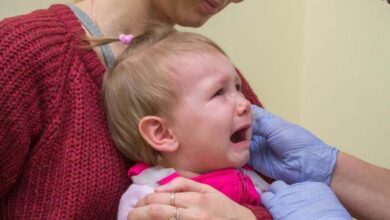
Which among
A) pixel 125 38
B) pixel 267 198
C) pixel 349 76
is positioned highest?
pixel 125 38

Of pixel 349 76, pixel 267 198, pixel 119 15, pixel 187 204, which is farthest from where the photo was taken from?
Answer: pixel 349 76

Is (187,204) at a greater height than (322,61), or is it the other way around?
(187,204)

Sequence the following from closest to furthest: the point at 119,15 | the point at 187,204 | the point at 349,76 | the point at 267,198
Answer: the point at 187,204, the point at 267,198, the point at 119,15, the point at 349,76

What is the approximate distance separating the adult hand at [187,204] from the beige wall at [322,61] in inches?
41.1

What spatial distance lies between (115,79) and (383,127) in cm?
140

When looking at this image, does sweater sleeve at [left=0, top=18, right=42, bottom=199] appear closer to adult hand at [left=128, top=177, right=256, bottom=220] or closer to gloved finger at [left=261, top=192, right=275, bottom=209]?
adult hand at [left=128, top=177, right=256, bottom=220]

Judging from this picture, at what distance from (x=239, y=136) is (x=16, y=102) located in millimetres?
410

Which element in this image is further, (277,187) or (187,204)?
(277,187)

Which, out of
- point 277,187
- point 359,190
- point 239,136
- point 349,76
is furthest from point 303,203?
point 349,76

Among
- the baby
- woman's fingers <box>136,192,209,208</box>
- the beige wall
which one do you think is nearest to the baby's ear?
the baby

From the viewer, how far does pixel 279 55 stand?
194cm

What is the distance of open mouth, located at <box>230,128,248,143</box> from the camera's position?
0.85 meters

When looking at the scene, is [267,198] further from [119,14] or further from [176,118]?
[119,14]

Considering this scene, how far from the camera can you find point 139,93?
0.80 metres
